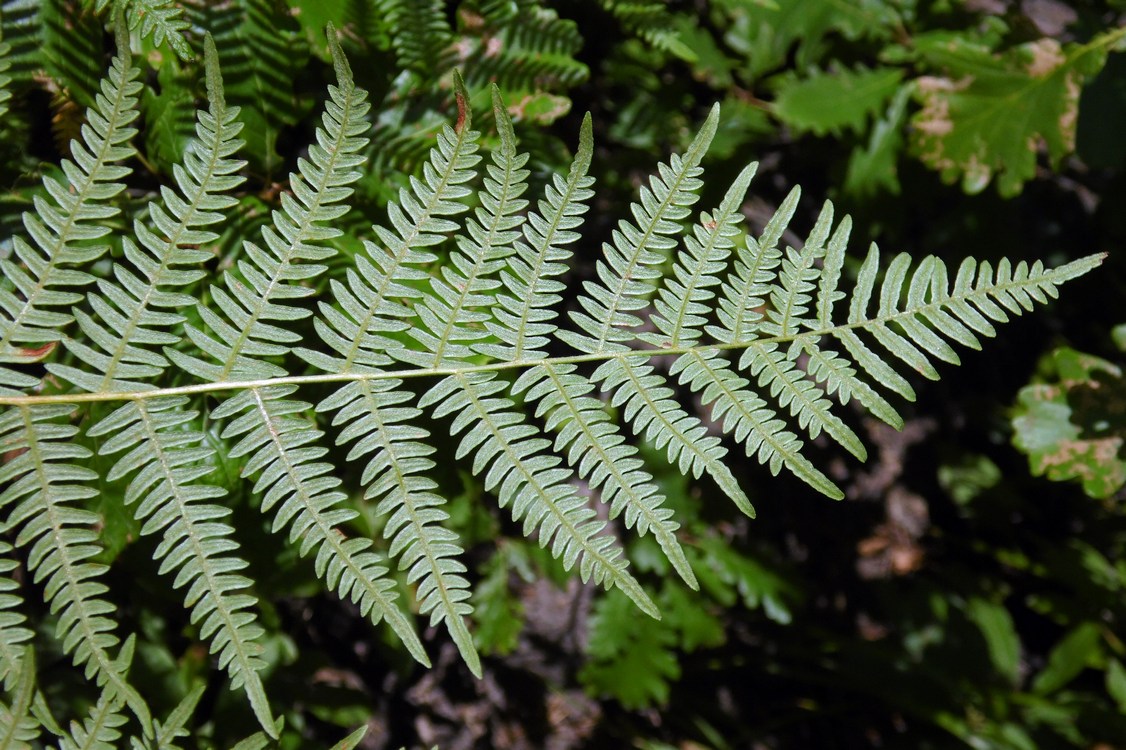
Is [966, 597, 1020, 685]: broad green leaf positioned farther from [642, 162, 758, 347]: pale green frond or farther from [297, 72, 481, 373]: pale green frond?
[297, 72, 481, 373]: pale green frond

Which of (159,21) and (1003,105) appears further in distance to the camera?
(1003,105)

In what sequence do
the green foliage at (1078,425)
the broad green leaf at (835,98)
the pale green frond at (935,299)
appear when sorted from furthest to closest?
1. the broad green leaf at (835,98)
2. the green foliage at (1078,425)
3. the pale green frond at (935,299)

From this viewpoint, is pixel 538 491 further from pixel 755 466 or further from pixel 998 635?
pixel 998 635

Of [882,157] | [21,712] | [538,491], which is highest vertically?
[538,491]

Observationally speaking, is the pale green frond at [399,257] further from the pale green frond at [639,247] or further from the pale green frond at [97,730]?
the pale green frond at [97,730]

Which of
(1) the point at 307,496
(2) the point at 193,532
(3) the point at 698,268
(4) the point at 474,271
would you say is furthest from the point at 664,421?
(2) the point at 193,532

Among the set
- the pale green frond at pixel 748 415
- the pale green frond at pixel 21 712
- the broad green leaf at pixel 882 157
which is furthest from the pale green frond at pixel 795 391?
the broad green leaf at pixel 882 157
